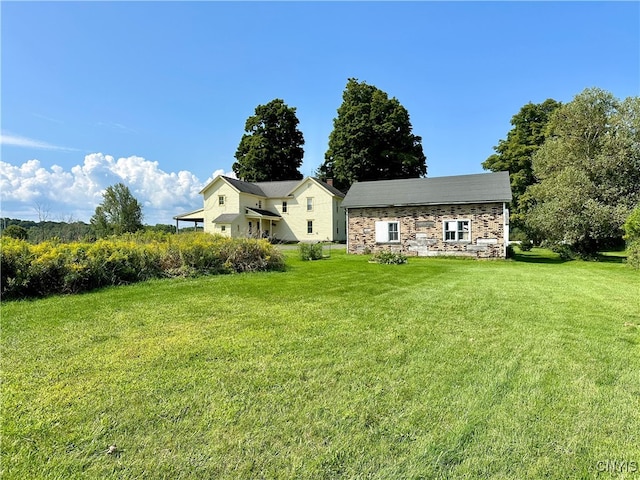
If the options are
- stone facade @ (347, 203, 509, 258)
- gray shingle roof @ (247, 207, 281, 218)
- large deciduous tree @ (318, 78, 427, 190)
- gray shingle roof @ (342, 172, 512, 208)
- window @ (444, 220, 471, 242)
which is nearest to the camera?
stone facade @ (347, 203, 509, 258)

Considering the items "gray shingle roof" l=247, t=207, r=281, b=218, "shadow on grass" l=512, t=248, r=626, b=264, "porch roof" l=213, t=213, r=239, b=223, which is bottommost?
"shadow on grass" l=512, t=248, r=626, b=264

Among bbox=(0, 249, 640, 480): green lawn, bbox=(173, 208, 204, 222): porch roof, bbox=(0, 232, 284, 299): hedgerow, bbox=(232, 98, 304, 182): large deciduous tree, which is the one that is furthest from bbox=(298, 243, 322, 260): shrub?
bbox=(232, 98, 304, 182): large deciduous tree

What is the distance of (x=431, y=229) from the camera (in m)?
18.8

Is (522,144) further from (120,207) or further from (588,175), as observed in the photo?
(120,207)

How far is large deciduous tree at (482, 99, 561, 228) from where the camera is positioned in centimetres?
2972

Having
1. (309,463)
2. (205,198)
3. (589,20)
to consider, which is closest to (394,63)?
(589,20)

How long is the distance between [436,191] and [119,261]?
53.4 ft

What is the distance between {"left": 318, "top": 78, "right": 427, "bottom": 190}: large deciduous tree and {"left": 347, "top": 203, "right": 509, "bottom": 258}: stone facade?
15942 mm

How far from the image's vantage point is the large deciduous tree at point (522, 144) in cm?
2972

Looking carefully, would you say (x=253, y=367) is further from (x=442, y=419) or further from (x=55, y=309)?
(x=55, y=309)

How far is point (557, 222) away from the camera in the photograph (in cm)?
1861

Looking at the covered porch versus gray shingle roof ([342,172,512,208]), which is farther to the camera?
the covered porch

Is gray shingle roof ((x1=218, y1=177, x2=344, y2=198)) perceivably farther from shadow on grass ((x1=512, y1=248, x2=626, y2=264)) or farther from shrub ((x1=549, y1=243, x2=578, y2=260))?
shrub ((x1=549, y1=243, x2=578, y2=260))

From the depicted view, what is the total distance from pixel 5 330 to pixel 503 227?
18.4m
